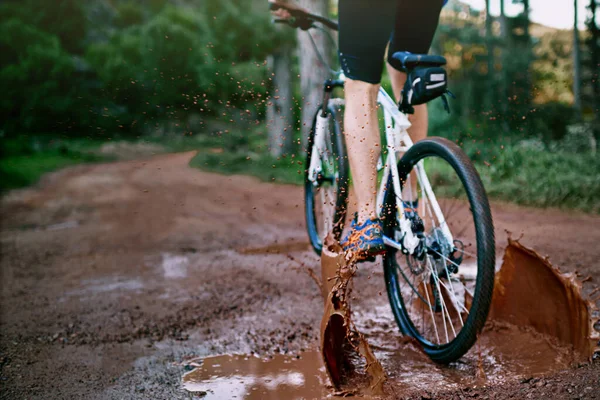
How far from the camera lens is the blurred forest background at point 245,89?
8.33m

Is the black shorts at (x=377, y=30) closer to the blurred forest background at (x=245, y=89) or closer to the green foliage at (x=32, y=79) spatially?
the blurred forest background at (x=245, y=89)

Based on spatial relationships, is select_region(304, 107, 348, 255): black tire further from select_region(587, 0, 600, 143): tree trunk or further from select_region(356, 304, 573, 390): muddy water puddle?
select_region(587, 0, 600, 143): tree trunk

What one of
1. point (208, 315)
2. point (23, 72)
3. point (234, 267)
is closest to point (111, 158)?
point (23, 72)

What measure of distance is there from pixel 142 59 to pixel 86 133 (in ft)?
9.74

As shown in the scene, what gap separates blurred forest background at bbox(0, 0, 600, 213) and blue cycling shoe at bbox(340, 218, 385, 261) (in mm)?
4161

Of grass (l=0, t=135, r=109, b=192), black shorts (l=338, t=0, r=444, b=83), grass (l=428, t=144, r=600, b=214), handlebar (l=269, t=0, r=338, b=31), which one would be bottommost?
grass (l=428, t=144, r=600, b=214)

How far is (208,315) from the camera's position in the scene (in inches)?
131

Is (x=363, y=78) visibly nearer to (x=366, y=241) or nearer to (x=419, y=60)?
(x=419, y=60)

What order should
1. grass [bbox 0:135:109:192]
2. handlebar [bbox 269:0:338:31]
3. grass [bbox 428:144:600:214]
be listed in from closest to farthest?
handlebar [bbox 269:0:338:31] → grass [bbox 428:144:600:214] → grass [bbox 0:135:109:192]

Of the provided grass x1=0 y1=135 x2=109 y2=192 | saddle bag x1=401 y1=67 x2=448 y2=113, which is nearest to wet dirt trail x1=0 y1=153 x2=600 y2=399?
saddle bag x1=401 y1=67 x2=448 y2=113

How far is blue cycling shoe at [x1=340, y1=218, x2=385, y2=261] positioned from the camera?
2.51 m

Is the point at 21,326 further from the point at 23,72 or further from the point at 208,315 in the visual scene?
the point at 23,72

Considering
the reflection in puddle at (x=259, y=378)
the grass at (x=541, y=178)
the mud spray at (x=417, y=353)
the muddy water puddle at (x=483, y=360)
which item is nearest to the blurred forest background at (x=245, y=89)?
the grass at (x=541, y=178)

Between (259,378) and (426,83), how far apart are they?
1464 mm
